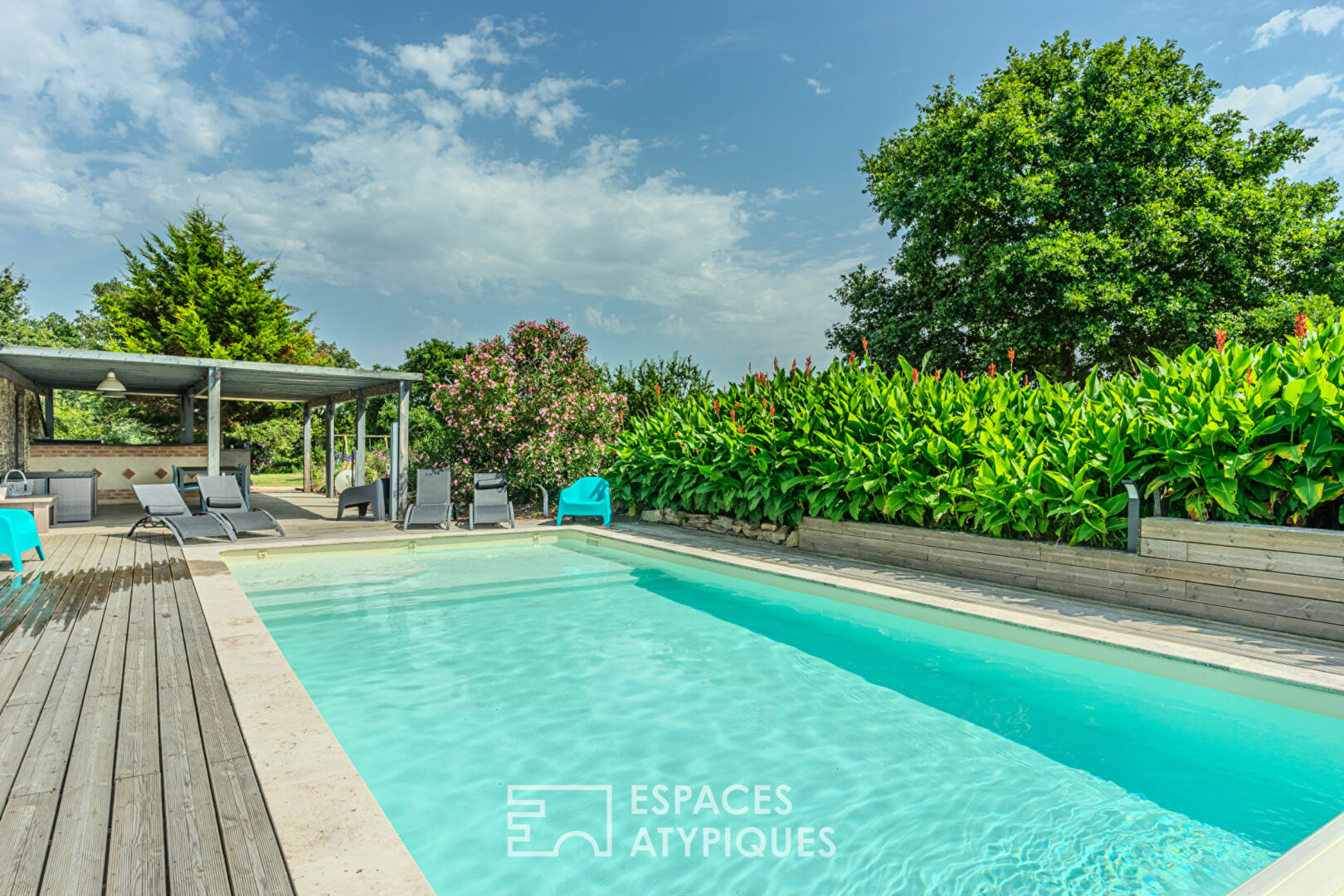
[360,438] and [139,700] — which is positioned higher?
[360,438]

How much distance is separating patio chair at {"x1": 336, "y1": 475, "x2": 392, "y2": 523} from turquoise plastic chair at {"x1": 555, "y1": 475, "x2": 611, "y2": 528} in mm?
2779

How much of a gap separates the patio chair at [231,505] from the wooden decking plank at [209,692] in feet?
11.4

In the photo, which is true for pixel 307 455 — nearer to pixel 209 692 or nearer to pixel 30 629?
pixel 30 629

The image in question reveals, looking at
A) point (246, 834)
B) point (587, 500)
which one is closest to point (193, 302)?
point (587, 500)

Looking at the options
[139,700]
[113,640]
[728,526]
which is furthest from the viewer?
[728,526]

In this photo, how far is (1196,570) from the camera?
14.3 ft

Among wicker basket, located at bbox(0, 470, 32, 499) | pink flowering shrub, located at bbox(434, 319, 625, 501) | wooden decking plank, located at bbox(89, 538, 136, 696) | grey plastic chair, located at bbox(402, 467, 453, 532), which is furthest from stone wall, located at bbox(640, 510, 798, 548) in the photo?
wicker basket, located at bbox(0, 470, 32, 499)

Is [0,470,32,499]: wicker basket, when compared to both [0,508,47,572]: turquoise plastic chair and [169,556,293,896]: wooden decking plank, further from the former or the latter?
[169,556,293,896]: wooden decking plank

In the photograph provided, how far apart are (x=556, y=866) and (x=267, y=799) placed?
0.95 m

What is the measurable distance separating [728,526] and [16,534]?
22.6 feet

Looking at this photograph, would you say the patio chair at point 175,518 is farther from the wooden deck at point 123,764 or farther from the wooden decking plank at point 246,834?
the wooden decking plank at point 246,834

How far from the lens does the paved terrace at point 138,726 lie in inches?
67.7

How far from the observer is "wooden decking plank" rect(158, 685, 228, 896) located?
1.65 meters

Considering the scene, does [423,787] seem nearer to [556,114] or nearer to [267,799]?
[267,799]
